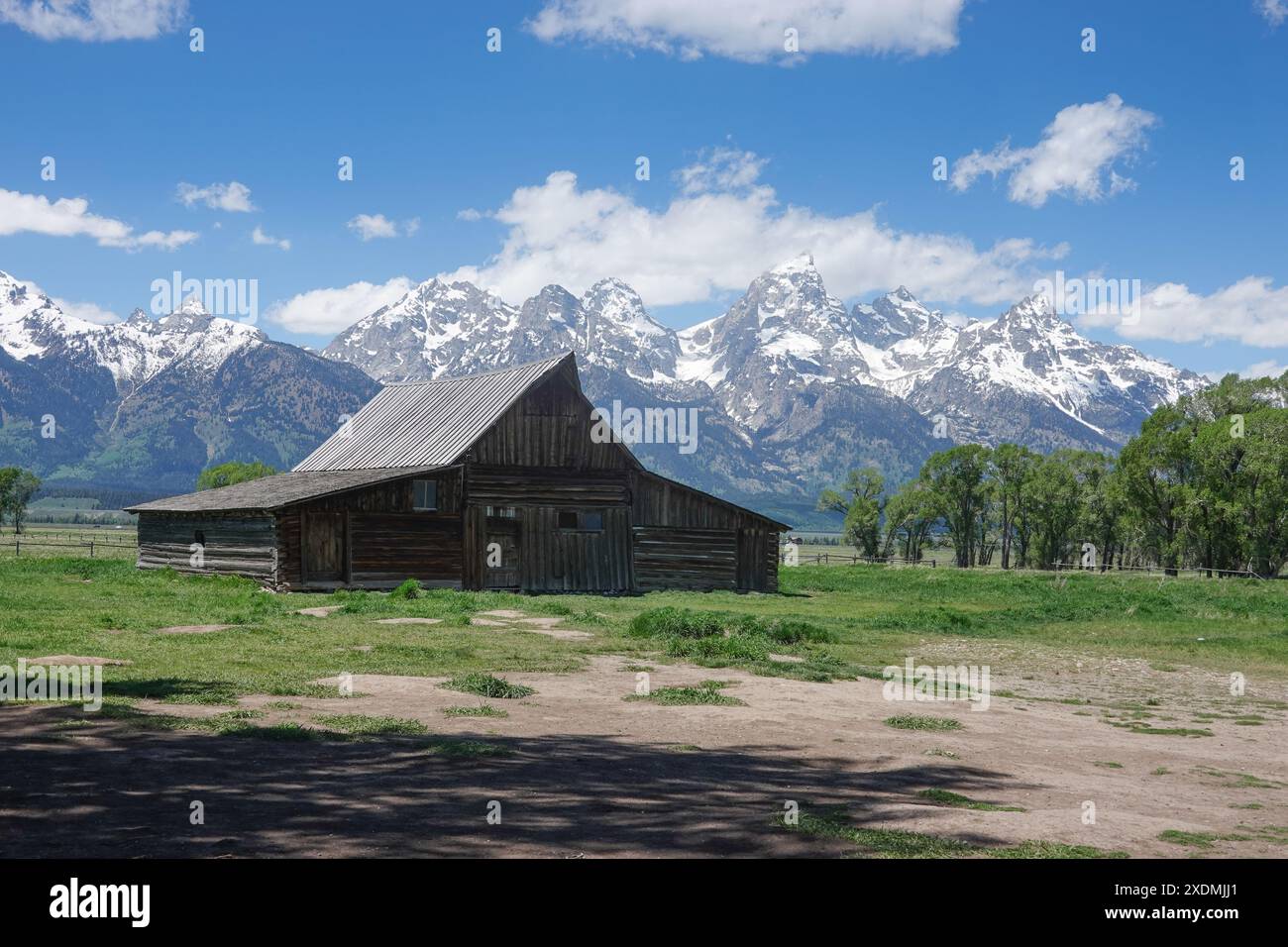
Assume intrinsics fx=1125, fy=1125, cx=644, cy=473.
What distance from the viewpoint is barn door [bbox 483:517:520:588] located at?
43.6m

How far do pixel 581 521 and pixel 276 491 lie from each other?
12160mm

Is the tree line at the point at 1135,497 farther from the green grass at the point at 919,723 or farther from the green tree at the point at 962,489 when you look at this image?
the green grass at the point at 919,723

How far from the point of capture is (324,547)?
4078cm

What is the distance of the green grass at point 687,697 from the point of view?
53.7 feet

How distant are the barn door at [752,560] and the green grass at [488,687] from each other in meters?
33.7

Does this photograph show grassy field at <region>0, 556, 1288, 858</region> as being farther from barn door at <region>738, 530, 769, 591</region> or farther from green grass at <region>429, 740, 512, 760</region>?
barn door at <region>738, 530, 769, 591</region>

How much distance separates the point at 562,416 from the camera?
151 feet

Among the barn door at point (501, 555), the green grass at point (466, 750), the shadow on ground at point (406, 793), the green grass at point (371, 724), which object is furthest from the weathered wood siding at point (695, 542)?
the green grass at point (466, 750)

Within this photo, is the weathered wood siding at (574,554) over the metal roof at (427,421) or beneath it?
beneath

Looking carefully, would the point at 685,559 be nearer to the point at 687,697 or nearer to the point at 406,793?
the point at 687,697

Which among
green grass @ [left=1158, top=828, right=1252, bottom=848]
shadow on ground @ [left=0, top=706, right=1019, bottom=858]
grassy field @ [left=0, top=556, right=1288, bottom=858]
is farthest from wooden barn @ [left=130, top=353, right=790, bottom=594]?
green grass @ [left=1158, top=828, right=1252, bottom=848]

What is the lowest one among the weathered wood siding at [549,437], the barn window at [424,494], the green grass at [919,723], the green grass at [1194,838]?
the green grass at [919,723]

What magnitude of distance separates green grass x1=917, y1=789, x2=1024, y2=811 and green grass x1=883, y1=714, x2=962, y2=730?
4541mm
